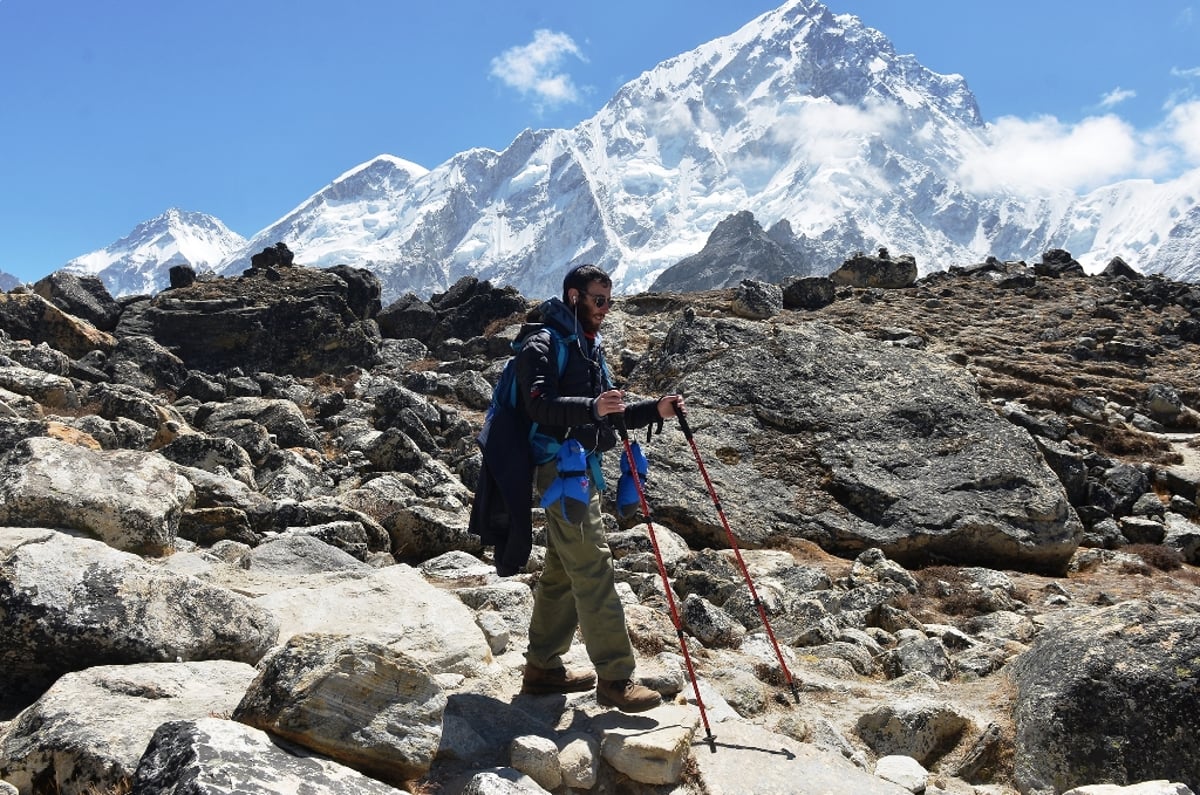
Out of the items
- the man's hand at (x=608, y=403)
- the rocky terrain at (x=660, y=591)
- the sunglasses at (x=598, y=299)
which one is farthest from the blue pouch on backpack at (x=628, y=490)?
the rocky terrain at (x=660, y=591)

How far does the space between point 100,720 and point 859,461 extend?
11768 millimetres

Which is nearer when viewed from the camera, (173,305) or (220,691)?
(220,691)

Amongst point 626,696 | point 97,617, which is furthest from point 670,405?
point 97,617

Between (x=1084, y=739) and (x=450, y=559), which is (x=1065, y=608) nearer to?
(x=1084, y=739)

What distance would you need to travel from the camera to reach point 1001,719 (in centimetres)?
632

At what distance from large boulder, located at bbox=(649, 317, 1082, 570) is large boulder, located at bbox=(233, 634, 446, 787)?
28.8 ft

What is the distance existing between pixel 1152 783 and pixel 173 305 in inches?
1426

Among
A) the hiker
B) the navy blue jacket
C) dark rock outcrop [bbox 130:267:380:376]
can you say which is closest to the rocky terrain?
the hiker

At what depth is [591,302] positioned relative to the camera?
5609 millimetres

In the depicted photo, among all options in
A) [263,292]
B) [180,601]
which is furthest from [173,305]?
[180,601]

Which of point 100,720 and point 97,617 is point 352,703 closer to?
point 100,720

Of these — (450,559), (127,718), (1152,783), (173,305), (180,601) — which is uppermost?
(173,305)

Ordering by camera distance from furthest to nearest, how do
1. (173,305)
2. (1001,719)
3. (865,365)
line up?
(173,305)
(865,365)
(1001,719)

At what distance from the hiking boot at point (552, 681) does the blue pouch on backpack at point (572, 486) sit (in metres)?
1.28
